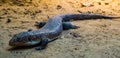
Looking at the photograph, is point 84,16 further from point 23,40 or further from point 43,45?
point 23,40

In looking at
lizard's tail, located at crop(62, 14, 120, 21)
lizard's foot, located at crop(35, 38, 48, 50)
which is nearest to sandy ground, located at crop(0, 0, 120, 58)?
lizard's foot, located at crop(35, 38, 48, 50)

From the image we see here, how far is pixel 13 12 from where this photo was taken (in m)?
8.42

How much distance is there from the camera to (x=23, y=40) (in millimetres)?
5648

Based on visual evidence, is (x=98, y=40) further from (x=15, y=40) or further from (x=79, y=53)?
(x=15, y=40)

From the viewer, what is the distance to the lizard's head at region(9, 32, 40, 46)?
5582 mm

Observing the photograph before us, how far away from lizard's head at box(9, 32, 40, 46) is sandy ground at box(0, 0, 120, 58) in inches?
5.5

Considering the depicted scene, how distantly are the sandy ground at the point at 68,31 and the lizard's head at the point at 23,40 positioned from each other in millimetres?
140

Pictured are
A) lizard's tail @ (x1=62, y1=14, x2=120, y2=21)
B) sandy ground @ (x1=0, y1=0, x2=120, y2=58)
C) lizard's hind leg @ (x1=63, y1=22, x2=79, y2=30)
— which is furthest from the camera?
lizard's tail @ (x1=62, y1=14, x2=120, y2=21)

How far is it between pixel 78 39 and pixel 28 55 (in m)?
1.27

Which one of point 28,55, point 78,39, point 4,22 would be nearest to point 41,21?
point 4,22

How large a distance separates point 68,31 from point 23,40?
4.81 feet

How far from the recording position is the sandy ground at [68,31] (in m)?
5.42

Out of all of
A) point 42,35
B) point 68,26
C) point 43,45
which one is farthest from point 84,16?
point 43,45

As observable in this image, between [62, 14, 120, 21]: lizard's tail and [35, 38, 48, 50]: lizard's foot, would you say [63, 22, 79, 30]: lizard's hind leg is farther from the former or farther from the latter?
[35, 38, 48, 50]: lizard's foot
